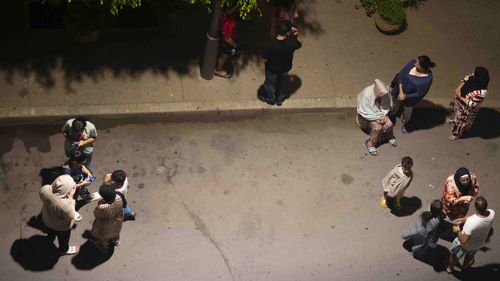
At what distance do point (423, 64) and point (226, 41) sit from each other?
126 inches

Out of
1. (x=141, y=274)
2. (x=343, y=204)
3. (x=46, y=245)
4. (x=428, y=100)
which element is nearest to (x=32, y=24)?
(x=46, y=245)

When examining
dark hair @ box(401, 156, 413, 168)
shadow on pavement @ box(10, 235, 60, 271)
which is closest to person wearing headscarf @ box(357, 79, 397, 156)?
dark hair @ box(401, 156, 413, 168)

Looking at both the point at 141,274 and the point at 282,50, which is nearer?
the point at 141,274

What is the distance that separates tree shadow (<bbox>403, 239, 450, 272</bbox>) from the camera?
434 inches

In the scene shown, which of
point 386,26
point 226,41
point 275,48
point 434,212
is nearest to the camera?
point 434,212

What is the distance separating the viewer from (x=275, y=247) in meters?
10.9

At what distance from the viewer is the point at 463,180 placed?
400 inches

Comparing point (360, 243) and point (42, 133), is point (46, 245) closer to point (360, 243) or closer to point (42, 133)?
point (42, 133)

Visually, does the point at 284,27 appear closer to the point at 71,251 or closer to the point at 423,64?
the point at 423,64

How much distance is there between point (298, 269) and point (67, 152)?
3.75m

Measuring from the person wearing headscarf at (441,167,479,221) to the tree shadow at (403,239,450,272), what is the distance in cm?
77

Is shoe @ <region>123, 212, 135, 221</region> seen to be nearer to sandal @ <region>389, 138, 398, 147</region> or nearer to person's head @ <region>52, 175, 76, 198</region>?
person's head @ <region>52, 175, 76, 198</region>

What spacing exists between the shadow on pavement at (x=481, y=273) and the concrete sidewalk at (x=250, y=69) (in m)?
3.16

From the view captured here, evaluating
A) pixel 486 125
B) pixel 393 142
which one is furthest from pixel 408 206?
pixel 486 125
